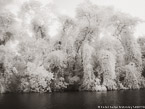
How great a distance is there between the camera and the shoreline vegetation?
37.5 metres

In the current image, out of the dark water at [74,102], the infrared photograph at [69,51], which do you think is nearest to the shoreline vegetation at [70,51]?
the infrared photograph at [69,51]

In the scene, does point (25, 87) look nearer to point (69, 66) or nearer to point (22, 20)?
point (69, 66)

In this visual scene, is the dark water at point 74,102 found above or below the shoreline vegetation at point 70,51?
below

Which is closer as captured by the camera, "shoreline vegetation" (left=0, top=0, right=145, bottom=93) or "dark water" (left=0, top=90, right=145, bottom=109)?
"dark water" (left=0, top=90, right=145, bottom=109)

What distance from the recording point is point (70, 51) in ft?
135

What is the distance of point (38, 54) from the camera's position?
41.4m

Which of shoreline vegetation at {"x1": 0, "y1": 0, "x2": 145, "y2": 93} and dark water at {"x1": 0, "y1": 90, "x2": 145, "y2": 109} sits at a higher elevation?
shoreline vegetation at {"x1": 0, "y1": 0, "x2": 145, "y2": 93}

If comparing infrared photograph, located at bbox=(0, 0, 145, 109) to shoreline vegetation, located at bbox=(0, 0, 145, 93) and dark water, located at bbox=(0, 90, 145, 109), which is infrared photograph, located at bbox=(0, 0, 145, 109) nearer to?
shoreline vegetation, located at bbox=(0, 0, 145, 93)

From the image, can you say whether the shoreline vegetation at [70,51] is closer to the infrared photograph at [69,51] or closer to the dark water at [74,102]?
the infrared photograph at [69,51]

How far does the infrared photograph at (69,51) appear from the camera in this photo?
37.4 m

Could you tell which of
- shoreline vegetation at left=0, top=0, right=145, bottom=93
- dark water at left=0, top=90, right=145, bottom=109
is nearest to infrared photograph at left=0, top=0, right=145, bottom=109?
shoreline vegetation at left=0, top=0, right=145, bottom=93

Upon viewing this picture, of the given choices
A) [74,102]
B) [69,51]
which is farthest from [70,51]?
[74,102]

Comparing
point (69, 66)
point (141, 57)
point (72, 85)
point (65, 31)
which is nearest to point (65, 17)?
A: point (65, 31)

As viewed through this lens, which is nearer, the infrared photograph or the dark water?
the dark water
